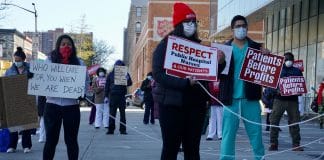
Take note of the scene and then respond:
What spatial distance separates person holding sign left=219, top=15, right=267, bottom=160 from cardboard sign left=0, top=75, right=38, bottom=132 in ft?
11.3

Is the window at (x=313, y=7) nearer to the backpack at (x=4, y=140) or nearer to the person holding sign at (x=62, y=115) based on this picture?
the backpack at (x=4, y=140)

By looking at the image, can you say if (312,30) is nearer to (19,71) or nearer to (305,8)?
(305,8)

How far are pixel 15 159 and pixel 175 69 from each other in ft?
15.6

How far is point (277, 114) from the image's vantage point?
11898 millimetres

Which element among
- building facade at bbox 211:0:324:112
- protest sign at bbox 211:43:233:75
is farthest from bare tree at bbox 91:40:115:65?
protest sign at bbox 211:43:233:75

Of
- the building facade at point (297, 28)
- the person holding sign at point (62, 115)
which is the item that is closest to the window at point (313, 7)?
the building facade at point (297, 28)

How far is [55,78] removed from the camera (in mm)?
8070

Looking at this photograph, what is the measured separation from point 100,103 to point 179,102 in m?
12.3

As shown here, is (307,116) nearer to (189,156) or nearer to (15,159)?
(15,159)

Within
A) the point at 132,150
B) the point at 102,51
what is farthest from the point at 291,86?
the point at 102,51

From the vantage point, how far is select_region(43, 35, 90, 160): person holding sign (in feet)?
25.6

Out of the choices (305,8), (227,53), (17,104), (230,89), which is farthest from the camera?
(305,8)

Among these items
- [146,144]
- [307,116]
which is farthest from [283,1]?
[146,144]

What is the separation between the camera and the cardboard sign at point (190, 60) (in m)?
6.27
